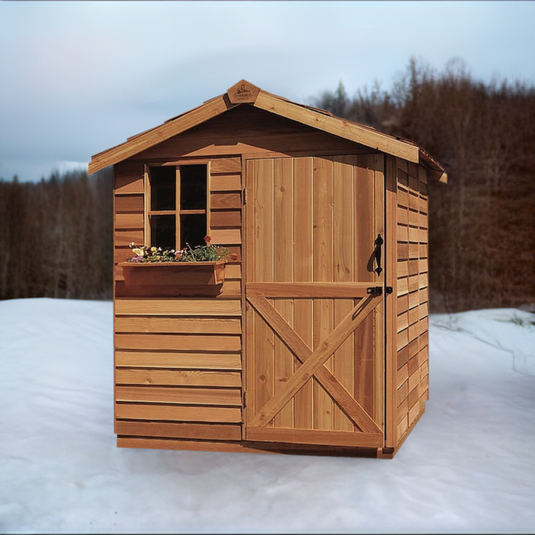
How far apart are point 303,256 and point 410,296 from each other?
50.9 inches

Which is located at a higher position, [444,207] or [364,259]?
[444,207]

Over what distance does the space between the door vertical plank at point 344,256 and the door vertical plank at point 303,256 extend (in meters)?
0.21

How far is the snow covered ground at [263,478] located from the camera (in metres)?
4.36

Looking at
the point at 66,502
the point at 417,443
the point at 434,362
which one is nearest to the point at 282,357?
the point at 417,443

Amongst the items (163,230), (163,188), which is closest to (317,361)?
(163,230)

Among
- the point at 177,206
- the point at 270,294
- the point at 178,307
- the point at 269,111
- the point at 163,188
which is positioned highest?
the point at 269,111

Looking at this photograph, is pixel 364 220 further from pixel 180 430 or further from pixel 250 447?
pixel 180 430

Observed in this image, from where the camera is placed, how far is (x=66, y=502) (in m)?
4.77

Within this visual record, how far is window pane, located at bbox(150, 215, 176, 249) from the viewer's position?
19.7 feet

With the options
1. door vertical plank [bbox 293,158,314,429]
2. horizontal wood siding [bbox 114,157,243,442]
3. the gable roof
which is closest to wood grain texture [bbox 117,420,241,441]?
horizontal wood siding [bbox 114,157,243,442]

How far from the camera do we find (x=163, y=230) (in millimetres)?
6020

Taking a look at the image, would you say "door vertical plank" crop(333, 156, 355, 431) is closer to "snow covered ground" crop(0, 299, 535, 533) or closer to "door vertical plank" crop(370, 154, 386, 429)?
"door vertical plank" crop(370, 154, 386, 429)

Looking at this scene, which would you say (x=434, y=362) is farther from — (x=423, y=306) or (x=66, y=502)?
(x=66, y=502)

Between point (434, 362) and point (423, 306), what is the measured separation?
13.1ft
